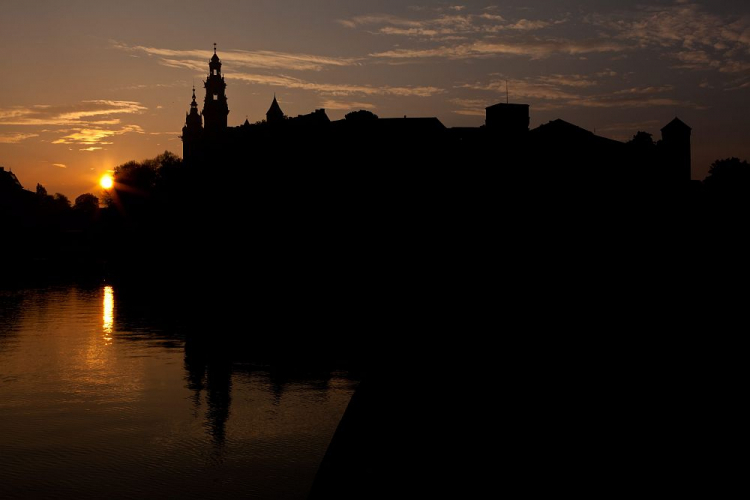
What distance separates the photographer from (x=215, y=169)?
92188 millimetres

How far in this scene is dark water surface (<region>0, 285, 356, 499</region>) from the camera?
14.3 metres

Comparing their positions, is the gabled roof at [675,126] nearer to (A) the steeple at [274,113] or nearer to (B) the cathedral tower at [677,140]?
(B) the cathedral tower at [677,140]

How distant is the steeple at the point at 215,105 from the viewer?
143m

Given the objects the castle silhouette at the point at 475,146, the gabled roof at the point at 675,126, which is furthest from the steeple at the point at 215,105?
the gabled roof at the point at 675,126

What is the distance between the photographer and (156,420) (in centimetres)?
1830

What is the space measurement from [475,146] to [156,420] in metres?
32.7

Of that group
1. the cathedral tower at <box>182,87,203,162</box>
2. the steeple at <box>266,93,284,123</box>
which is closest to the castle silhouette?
the steeple at <box>266,93,284,123</box>

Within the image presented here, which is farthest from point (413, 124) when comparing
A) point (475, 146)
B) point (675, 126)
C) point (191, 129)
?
point (191, 129)

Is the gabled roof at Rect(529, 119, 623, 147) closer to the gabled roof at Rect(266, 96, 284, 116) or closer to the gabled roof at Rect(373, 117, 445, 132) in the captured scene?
the gabled roof at Rect(373, 117, 445, 132)

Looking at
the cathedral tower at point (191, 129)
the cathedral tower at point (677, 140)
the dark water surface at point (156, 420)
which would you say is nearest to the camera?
the dark water surface at point (156, 420)

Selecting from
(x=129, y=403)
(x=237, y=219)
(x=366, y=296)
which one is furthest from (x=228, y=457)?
(x=237, y=219)

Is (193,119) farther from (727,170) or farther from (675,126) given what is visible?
(675,126)

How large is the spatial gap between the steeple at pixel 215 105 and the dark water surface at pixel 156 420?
116 meters

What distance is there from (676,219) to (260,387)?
446 inches
